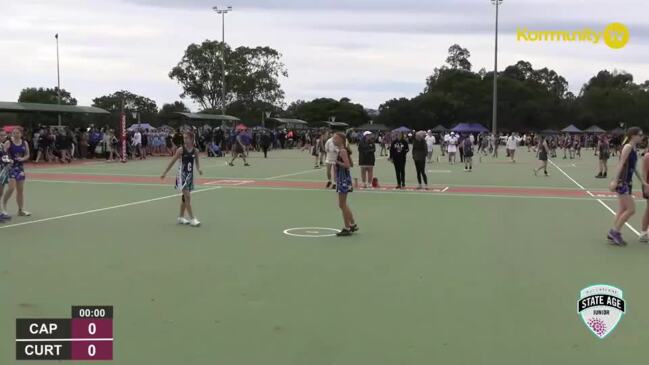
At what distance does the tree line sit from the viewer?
8375 centimetres

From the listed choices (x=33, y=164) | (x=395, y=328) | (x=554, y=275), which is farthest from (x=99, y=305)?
(x=33, y=164)

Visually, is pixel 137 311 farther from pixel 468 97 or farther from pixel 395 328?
pixel 468 97

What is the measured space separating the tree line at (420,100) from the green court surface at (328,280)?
2340 inches

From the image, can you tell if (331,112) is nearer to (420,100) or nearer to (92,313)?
(420,100)

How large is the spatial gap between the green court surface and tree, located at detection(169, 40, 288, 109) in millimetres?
68925

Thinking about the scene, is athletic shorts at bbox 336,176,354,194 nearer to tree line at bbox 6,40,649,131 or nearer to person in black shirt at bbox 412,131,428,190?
person in black shirt at bbox 412,131,428,190

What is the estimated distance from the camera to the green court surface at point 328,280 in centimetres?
525

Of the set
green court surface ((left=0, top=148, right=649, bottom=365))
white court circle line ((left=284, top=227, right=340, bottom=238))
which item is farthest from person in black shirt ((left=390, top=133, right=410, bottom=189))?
white court circle line ((left=284, top=227, right=340, bottom=238))

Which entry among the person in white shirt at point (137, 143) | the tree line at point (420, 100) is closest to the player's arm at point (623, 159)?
the person in white shirt at point (137, 143)

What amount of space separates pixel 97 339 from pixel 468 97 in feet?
350

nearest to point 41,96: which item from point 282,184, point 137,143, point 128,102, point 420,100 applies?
point 128,102

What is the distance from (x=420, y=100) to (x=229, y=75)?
36957 mm

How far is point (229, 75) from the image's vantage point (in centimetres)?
8238
